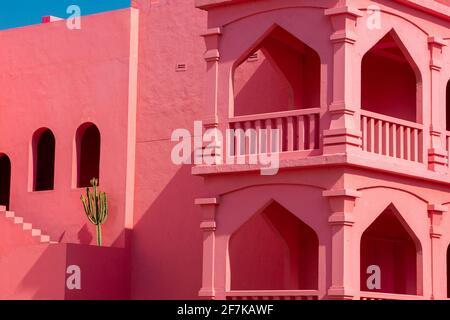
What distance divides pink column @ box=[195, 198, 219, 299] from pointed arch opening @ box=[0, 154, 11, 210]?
7.60 m

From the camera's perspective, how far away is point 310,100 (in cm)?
2230

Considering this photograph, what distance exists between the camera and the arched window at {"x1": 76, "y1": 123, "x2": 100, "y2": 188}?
25328 millimetres

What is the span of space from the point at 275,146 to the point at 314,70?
8.99 ft

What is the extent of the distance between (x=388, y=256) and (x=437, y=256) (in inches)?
77.1

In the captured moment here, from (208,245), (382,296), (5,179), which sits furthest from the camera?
(5,179)

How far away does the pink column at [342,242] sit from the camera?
1881 centimetres

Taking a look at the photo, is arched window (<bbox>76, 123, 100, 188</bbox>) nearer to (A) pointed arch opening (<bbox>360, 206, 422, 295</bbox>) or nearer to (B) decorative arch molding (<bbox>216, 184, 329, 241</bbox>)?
(B) decorative arch molding (<bbox>216, 184, 329, 241</bbox>)

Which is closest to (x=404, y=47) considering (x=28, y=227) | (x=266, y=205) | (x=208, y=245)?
(x=266, y=205)

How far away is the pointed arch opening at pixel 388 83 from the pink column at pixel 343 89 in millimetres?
2570

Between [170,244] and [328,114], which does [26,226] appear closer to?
[170,244]

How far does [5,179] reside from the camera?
27.0 meters

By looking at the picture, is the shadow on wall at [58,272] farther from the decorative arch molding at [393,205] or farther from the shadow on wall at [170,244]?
the decorative arch molding at [393,205]

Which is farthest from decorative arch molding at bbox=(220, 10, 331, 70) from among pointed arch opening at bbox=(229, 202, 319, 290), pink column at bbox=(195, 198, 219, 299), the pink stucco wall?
the pink stucco wall
